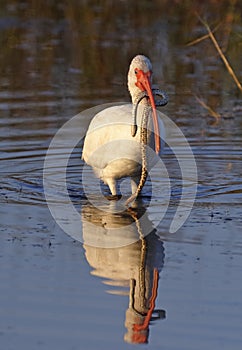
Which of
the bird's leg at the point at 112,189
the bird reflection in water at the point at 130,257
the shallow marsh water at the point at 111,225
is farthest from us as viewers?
the bird's leg at the point at 112,189

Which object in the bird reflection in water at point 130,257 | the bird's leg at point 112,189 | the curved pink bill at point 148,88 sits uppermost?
the curved pink bill at point 148,88

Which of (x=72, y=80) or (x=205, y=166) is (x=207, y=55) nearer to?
(x=72, y=80)

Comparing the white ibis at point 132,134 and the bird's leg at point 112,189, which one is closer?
the white ibis at point 132,134

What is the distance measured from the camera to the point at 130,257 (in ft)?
22.4

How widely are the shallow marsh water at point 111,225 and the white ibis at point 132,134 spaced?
37 centimetres

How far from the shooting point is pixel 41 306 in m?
5.77

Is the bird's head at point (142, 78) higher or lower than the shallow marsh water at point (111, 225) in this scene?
higher

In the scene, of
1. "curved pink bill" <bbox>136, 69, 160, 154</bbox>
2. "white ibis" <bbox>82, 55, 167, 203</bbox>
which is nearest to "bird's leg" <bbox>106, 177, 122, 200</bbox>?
"white ibis" <bbox>82, 55, 167, 203</bbox>

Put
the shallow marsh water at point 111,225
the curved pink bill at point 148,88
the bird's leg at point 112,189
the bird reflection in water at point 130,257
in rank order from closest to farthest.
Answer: the shallow marsh water at point 111,225
the bird reflection in water at point 130,257
the curved pink bill at point 148,88
the bird's leg at point 112,189

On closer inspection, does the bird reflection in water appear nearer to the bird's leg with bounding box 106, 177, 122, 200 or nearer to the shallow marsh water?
the shallow marsh water

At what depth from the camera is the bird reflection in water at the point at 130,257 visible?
5.71 metres

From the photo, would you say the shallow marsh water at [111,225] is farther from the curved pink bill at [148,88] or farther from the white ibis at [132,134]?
the curved pink bill at [148,88]

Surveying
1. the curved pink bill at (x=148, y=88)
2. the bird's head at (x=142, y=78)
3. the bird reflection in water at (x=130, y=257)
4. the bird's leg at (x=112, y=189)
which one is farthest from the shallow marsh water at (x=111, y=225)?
the bird's head at (x=142, y=78)

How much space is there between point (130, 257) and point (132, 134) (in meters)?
1.61
